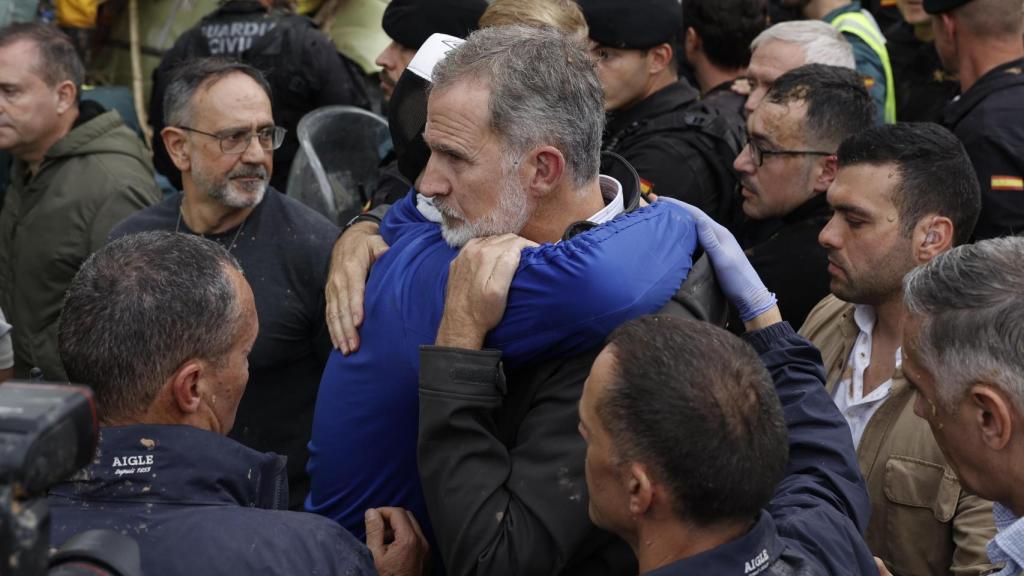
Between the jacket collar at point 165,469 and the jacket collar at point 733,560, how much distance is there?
34.9 inches

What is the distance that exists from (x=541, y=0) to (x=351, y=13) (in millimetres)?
3214

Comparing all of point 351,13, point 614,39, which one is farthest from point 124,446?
point 351,13

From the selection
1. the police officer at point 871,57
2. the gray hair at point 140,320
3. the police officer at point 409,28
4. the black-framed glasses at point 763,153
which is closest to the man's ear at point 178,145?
the police officer at point 409,28

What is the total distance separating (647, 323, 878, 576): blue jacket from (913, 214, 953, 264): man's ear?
93 centimetres

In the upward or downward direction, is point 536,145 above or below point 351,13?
above

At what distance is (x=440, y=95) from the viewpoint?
2686 millimetres

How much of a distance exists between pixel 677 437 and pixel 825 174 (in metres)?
2.48

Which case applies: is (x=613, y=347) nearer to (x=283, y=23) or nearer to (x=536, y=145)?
(x=536, y=145)

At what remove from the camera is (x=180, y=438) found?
2.40 metres

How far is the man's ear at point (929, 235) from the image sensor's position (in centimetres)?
357

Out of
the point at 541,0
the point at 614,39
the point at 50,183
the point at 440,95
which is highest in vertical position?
the point at 440,95

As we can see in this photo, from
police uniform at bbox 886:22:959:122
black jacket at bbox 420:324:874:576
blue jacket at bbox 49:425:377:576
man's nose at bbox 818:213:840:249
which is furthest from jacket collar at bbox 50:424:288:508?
police uniform at bbox 886:22:959:122

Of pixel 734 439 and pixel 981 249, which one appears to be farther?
pixel 981 249

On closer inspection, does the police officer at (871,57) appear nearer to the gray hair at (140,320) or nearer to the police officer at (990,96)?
the police officer at (990,96)
